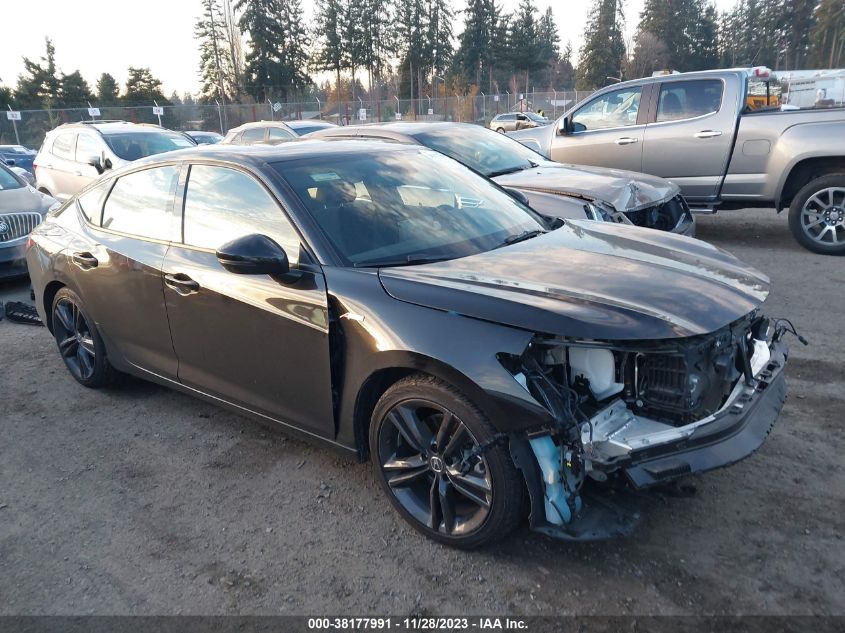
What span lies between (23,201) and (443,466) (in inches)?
305

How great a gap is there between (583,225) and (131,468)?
3048 millimetres

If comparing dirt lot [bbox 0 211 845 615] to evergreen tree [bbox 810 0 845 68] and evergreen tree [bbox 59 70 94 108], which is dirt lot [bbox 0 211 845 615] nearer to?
evergreen tree [bbox 59 70 94 108]

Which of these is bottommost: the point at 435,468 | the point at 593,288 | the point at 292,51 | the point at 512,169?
A: the point at 435,468

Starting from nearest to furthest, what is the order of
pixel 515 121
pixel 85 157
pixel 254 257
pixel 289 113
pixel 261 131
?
pixel 254 257, pixel 85 157, pixel 261 131, pixel 515 121, pixel 289 113

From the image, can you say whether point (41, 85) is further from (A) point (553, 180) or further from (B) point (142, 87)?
(A) point (553, 180)

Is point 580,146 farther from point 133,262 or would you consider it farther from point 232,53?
point 232,53

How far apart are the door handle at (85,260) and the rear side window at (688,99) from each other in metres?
7.17

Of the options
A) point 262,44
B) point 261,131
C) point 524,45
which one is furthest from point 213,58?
point 261,131

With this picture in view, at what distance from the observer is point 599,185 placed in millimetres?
6449

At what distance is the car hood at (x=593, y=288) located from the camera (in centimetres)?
254

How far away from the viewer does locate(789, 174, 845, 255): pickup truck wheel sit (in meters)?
7.41

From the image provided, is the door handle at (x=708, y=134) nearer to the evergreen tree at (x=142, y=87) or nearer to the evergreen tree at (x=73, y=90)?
the evergreen tree at (x=142, y=87)

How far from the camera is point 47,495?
138 inches

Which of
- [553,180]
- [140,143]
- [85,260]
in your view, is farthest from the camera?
[140,143]
